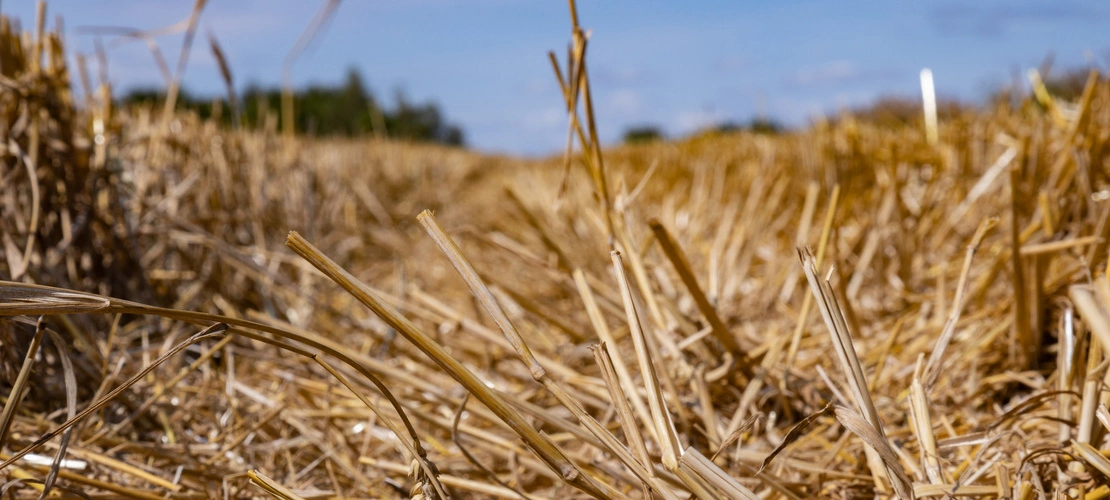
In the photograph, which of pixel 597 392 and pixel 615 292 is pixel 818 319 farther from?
pixel 597 392

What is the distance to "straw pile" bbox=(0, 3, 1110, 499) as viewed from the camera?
2.08ft

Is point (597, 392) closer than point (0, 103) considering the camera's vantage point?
Yes

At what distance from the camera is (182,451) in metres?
1.11

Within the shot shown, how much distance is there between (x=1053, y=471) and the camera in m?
0.80

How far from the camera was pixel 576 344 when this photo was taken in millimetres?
1427

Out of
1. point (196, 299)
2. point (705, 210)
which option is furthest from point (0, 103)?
point (705, 210)

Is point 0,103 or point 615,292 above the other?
point 0,103

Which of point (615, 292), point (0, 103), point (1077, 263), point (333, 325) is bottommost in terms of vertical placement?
point (333, 325)

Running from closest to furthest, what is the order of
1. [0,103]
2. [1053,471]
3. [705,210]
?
[1053,471] → [0,103] → [705,210]

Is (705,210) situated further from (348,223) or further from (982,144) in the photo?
(348,223)

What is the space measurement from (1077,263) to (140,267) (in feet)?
6.18

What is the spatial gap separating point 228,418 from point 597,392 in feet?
2.09

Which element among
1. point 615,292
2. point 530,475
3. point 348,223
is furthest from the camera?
point 348,223

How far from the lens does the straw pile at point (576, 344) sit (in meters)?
0.63
